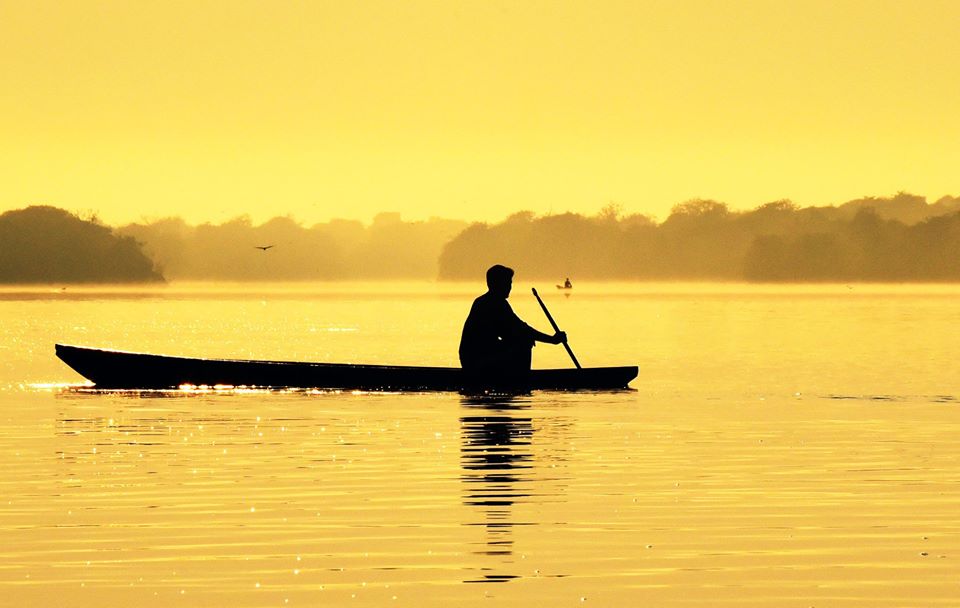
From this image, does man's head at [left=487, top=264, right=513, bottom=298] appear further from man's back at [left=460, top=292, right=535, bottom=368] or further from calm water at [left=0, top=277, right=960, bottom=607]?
calm water at [left=0, top=277, right=960, bottom=607]

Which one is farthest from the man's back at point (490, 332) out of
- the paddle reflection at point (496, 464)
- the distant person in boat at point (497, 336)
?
the paddle reflection at point (496, 464)

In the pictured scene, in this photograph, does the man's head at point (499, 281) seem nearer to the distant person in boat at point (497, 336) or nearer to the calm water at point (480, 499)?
the distant person in boat at point (497, 336)

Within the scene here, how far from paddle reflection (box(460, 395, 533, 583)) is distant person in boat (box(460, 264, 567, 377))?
730mm

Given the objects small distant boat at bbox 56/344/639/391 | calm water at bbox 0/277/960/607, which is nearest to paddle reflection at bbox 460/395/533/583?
calm water at bbox 0/277/960/607

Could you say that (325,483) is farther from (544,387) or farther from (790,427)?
(544,387)

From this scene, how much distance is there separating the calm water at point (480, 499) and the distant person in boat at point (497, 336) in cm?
90

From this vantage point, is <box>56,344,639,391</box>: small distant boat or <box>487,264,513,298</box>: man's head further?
<box>56,344,639,391</box>: small distant boat

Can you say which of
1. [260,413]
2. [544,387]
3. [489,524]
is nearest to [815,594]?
[489,524]

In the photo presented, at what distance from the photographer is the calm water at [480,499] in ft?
46.1

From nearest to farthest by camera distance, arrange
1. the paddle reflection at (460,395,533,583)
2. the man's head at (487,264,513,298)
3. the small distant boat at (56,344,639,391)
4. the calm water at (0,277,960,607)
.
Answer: the calm water at (0,277,960,607), the paddle reflection at (460,395,533,583), the man's head at (487,264,513,298), the small distant boat at (56,344,639,391)

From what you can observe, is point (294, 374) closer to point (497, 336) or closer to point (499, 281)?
point (497, 336)

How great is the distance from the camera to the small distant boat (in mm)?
36188

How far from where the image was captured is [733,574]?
47.5 ft

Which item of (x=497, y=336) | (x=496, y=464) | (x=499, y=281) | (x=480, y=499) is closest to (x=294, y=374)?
(x=497, y=336)
